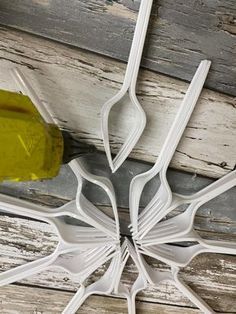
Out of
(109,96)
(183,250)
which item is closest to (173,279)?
(183,250)

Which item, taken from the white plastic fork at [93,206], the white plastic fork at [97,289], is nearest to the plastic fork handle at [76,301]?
the white plastic fork at [97,289]

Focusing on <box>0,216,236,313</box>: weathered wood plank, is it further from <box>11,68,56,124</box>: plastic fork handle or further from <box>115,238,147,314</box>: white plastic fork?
<box>11,68,56,124</box>: plastic fork handle

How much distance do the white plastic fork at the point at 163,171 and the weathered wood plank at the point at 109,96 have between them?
18 mm

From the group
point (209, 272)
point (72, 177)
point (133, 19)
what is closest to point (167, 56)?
point (133, 19)

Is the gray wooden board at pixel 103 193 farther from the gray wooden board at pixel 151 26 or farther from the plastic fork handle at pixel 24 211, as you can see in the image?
the gray wooden board at pixel 151 26

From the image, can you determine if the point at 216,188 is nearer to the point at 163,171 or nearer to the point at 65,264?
the point at 163,171

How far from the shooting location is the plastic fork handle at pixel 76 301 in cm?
75

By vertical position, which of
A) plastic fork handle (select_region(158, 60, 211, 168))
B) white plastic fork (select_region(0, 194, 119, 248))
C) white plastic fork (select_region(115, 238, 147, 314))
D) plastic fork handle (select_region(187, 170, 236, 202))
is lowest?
white plastic fork (select_region(115, 238, 147, 314))

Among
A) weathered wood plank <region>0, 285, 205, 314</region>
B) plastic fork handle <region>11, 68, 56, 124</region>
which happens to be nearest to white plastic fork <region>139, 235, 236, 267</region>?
weathered wood plank <region>0, 285, 205, 314</region>

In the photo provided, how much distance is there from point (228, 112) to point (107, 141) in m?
0.14

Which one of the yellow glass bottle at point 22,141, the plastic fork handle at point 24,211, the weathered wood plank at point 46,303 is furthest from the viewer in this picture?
the weathered wood plank at point 46,303

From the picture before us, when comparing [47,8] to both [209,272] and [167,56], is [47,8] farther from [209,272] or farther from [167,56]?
[209,272]

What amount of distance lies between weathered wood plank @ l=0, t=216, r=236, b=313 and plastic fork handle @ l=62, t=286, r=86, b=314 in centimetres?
1

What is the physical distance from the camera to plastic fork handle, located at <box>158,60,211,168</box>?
605 millimetres
